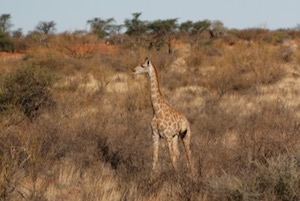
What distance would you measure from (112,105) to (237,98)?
3.58 m

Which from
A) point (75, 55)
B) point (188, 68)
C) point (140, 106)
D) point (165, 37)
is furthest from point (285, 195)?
point (165, 37)

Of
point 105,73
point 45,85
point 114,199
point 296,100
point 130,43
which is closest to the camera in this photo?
point 114,199

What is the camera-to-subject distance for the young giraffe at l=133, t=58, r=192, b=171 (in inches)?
274

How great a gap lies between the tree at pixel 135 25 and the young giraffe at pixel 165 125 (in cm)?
3053

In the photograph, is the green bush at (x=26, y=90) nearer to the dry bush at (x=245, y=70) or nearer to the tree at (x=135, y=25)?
the dry bush at (x=245, y=70)

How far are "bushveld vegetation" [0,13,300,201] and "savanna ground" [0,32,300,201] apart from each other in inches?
0.8

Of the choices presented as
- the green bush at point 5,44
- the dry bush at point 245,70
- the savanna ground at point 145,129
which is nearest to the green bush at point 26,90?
the savanna ground at point 145,129

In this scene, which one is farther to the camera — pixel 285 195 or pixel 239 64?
pixel 239 64

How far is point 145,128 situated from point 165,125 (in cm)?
274

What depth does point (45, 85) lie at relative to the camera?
448 inches

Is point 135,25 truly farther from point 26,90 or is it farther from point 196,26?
point 26,90

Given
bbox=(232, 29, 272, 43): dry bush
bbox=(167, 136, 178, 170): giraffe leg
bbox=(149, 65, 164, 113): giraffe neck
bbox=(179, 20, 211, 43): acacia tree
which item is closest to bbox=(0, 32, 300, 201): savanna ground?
bbox=(167, 136, 178, 170): giraffe leg

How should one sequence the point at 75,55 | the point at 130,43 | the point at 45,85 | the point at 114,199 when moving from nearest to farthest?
the point at 114,199 < the point at 45,85 < the point at 75,55 < the point at 130,43

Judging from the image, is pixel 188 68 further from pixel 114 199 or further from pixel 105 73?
pixel 114 199
